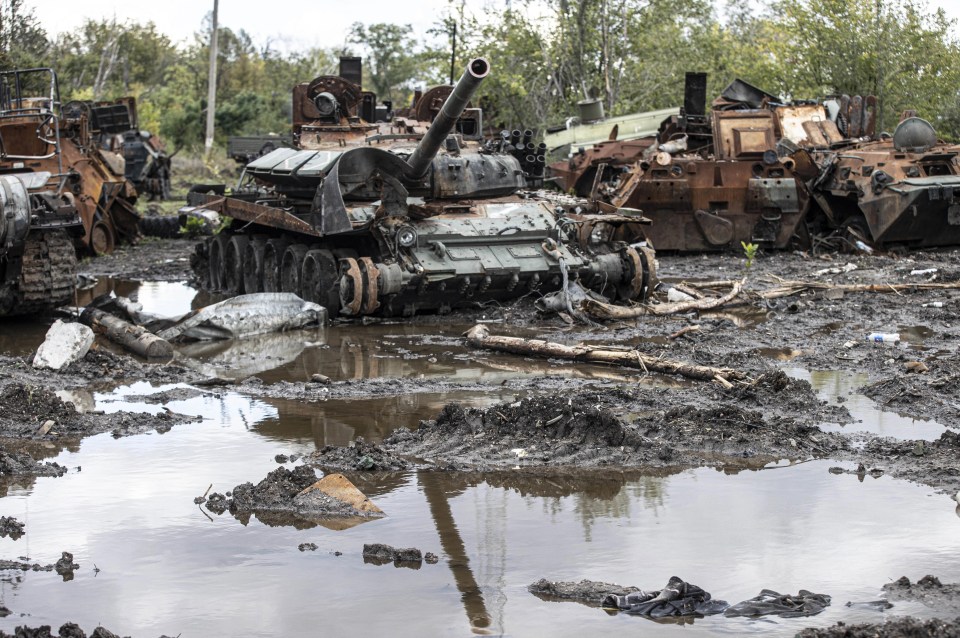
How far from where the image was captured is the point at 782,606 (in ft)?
15.4

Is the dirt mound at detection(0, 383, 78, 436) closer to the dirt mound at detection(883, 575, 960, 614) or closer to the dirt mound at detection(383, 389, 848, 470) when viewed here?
the dirt mound at detection(383, 389, 848, 470)

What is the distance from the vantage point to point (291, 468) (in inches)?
269

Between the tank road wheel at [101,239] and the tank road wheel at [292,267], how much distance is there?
6.88 meters

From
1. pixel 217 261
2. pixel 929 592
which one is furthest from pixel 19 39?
pixel 929 592

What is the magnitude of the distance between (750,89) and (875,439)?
15.8 meters

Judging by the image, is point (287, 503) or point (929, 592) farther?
point (287, 503)

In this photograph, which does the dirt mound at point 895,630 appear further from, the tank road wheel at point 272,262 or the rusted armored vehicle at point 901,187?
the rusted armored vehicle at point 901,187

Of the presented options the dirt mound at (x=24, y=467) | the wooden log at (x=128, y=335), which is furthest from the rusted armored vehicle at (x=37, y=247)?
the dirt mound at (x=24, y=467)

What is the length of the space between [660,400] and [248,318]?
192 inches

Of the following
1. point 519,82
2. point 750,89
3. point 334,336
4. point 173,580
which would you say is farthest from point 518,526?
point 519,82

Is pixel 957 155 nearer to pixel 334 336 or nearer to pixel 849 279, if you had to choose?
pixel 849 279

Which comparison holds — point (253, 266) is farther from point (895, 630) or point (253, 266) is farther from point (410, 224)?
point (895, 630)

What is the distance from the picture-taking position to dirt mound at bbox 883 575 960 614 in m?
4.70

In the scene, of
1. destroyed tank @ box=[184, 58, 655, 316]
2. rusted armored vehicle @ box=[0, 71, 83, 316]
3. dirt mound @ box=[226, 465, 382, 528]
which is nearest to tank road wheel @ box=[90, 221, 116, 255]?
destroyed tank @ box=[184, 58, 655, 316]
